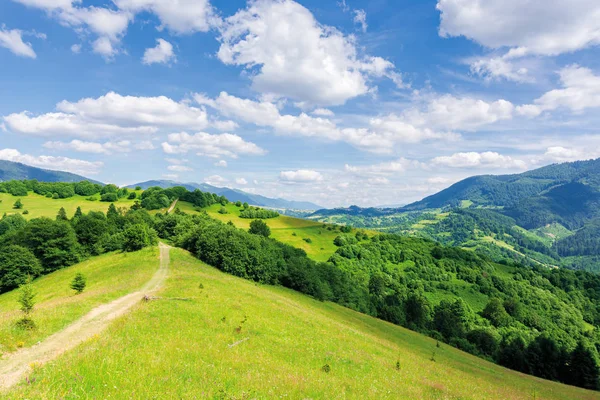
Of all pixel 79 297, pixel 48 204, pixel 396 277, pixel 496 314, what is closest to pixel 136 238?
pixel 79 297

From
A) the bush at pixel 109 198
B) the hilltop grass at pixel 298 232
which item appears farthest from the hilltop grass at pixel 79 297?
the bush at pixel 109 198

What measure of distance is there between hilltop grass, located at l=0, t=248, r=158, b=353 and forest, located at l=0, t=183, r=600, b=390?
10.4 m

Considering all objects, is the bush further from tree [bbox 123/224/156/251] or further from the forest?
tree [bbox 123/224/156/251]

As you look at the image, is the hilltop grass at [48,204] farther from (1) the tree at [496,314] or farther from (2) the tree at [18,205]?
(1) the tree at [496,314]

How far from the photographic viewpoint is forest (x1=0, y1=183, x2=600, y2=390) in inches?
2741

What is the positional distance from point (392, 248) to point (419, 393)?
16514cm

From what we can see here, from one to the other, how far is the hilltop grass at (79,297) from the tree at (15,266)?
3.53m

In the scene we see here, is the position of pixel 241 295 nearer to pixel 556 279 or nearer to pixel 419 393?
pixel 419 393

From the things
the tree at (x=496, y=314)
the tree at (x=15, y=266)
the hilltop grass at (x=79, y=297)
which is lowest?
the tree at (x=496, y=314)

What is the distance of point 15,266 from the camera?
6631cm

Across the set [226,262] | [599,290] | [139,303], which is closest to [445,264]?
[599,290]

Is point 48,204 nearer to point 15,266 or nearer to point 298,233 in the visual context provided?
point 15,266

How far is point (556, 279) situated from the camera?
18650cm

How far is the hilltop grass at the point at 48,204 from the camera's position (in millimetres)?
146875
